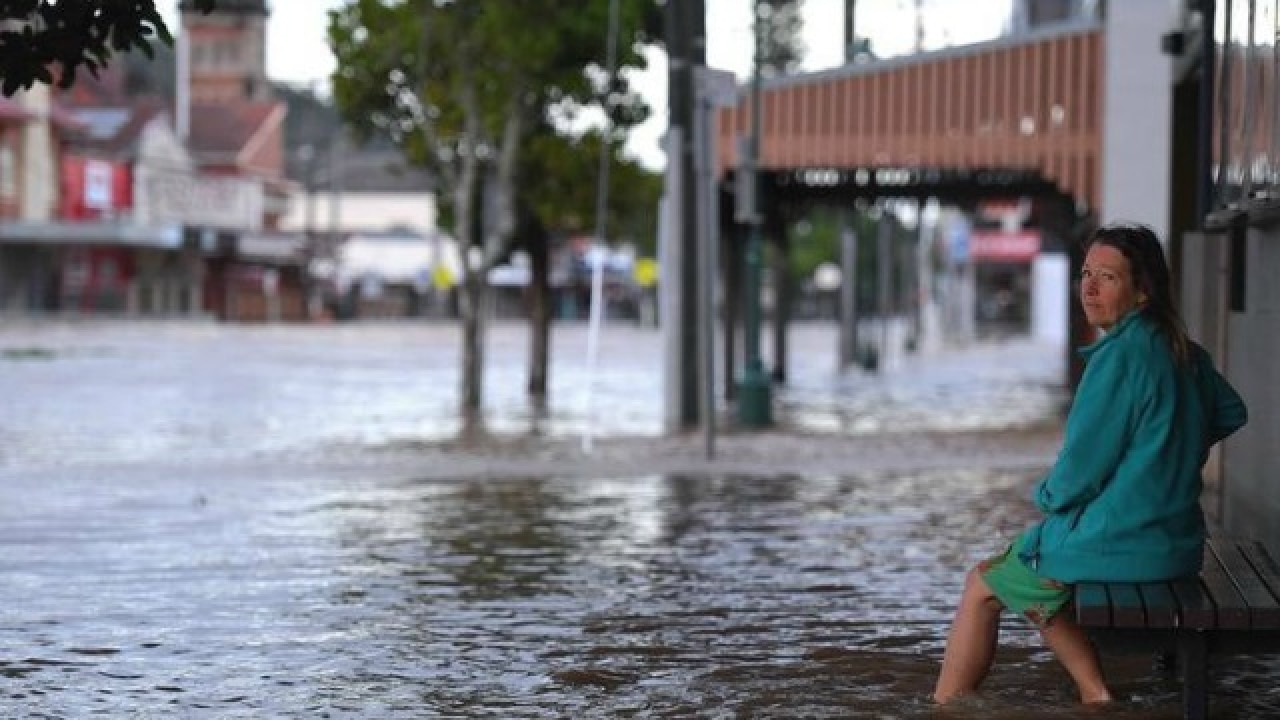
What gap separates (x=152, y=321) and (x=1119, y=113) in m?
68.7

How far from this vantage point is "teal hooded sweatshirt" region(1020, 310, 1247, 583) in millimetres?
6914

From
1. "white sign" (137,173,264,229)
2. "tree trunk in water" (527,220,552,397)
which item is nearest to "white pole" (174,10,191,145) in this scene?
"white sign" (137,173,264,229)

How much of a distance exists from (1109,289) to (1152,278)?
12 cm

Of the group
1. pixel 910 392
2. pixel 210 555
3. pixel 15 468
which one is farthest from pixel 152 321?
pixel 210 555

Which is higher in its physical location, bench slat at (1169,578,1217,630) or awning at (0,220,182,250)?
awning at (0,220,182,250)

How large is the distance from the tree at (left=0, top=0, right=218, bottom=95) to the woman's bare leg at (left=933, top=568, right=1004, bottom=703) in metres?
2.91

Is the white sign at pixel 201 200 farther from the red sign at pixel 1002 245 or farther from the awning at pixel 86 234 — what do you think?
the red sign at pixel 1002 245

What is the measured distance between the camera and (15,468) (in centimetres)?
1881

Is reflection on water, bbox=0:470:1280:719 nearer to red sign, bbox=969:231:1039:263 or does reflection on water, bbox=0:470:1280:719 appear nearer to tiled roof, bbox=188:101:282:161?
red sign, bbox=969:231:1039:263

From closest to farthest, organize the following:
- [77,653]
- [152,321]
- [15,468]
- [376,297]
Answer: [77,653], [15,468], [152,321], [376,297]

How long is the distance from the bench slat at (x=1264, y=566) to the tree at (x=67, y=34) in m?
3.61

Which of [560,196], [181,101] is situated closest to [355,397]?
[560,196]

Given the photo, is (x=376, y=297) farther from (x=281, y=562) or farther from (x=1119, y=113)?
(x=281, y=562)

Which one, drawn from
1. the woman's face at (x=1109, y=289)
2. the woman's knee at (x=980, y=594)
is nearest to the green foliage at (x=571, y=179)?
the woman's knee at (x=980, y=594)
